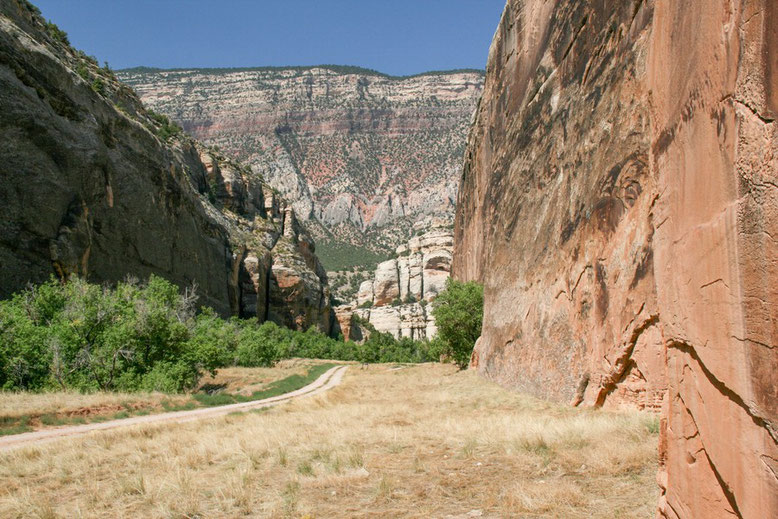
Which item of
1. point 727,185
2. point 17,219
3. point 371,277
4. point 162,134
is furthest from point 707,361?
point 371,277

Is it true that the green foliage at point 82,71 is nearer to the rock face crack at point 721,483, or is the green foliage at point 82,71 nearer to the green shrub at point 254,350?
the green shrub at point 254,350

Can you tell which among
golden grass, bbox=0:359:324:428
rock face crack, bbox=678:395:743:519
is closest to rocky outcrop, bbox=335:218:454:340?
golden grass, bbox=0:359:324:428

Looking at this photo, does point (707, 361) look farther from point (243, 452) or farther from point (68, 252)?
point (68, 252)

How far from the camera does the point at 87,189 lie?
36.1 metres

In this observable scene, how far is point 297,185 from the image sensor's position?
18025 centimetres

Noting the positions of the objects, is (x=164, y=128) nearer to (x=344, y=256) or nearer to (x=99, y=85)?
(x=99, y=85)

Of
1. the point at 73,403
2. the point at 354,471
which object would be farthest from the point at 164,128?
the point at 354,471

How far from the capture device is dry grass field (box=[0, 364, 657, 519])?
609cm

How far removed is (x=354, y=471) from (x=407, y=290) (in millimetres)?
106221

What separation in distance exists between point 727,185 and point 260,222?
284 feet

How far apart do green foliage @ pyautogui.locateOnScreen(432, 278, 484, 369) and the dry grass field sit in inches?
878

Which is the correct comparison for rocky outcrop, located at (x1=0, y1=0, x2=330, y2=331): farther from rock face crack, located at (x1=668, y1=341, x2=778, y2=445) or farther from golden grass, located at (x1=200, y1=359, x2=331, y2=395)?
rock face crack, located at (x1=668, y1=341, x2=778, y2=445)

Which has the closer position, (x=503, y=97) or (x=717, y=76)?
(x=717, y=76)

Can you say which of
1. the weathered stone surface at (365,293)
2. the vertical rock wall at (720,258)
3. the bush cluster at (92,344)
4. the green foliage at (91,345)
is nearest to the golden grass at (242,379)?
the bush cluster at (92,344)
